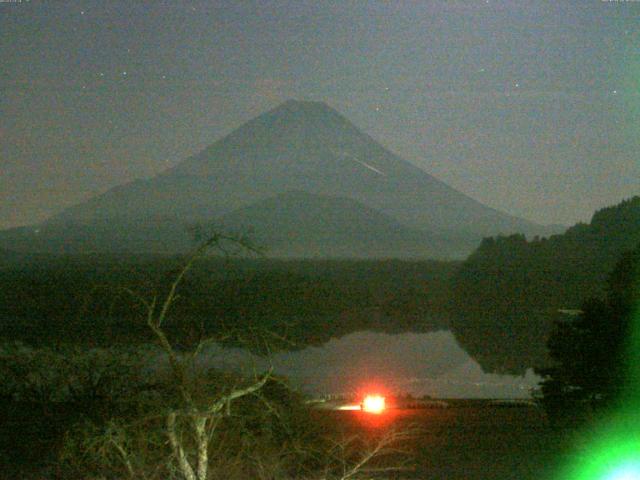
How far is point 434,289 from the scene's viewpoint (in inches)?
1566

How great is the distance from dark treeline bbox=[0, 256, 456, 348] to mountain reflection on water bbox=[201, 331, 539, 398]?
92 cm

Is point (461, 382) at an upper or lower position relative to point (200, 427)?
lower

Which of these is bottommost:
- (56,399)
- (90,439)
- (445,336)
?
(445,336)

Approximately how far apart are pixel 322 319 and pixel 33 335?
12.5 metres

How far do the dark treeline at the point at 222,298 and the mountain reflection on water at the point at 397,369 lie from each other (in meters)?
0.92

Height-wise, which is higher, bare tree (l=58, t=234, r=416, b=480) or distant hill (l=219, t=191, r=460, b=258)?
distant hill (l=219, t=191, r=460, b=258)

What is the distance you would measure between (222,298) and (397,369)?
Answer: 201 inches

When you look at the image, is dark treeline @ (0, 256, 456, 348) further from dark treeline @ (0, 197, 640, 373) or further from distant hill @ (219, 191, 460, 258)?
distant hill @ (219, 191, 460, 258)

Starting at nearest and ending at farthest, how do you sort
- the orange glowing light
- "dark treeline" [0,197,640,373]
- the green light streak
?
the green light streak → the orange glowing light → "dark treeline" [0,197,640,373]

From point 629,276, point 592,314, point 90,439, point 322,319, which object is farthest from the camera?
point 322,319

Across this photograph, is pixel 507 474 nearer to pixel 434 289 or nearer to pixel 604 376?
pixel 604 376

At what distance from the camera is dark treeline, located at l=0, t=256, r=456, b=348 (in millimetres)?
7889

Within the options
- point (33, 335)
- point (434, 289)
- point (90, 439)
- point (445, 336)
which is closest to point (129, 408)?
point (90, 439)

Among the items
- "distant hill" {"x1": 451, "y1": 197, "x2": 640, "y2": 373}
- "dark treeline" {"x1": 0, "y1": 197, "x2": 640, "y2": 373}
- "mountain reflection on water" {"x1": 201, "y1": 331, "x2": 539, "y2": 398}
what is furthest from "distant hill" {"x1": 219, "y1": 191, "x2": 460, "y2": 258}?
"mountain reflection on water" {"x1": 201, "y1": 331, "x2": 539, "y2": 398}
